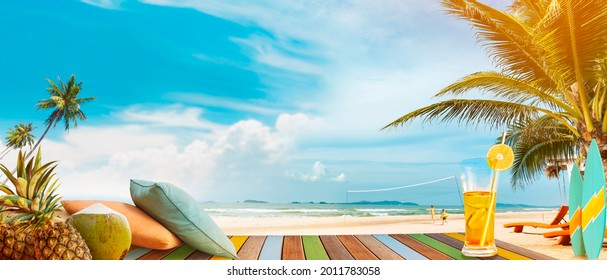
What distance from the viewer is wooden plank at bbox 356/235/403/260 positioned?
1719 millimetres

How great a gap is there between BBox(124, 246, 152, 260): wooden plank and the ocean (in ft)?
49.0

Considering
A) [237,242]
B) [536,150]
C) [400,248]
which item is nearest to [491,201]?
[400,248]

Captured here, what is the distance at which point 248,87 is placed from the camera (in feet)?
82.4

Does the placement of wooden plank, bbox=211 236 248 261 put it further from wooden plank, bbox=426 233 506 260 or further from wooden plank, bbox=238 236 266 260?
wooden plank, bbox=426 233 506 260

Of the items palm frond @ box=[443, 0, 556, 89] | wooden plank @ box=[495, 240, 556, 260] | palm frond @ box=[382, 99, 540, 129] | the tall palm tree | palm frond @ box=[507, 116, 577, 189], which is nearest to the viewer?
wooden plank @ box=[495, 240, 556, 260]

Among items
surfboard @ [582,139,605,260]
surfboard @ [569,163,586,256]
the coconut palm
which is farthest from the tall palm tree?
surfboard @ [582,139,605,260]

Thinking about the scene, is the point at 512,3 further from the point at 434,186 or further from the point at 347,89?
the point at 347,89

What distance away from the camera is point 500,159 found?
1.81 meters

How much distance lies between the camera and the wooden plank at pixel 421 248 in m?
1.72

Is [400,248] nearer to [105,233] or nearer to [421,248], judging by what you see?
[421,248]

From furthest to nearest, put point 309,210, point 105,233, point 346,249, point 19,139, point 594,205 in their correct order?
point 309,210
point 19,139
point 594,205
point 346,249
point 105,233

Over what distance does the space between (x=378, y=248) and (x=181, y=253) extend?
0.76 metres

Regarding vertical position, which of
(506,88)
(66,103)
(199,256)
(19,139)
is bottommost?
(199,256)

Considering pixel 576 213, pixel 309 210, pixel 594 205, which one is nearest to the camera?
pixel 594 205
